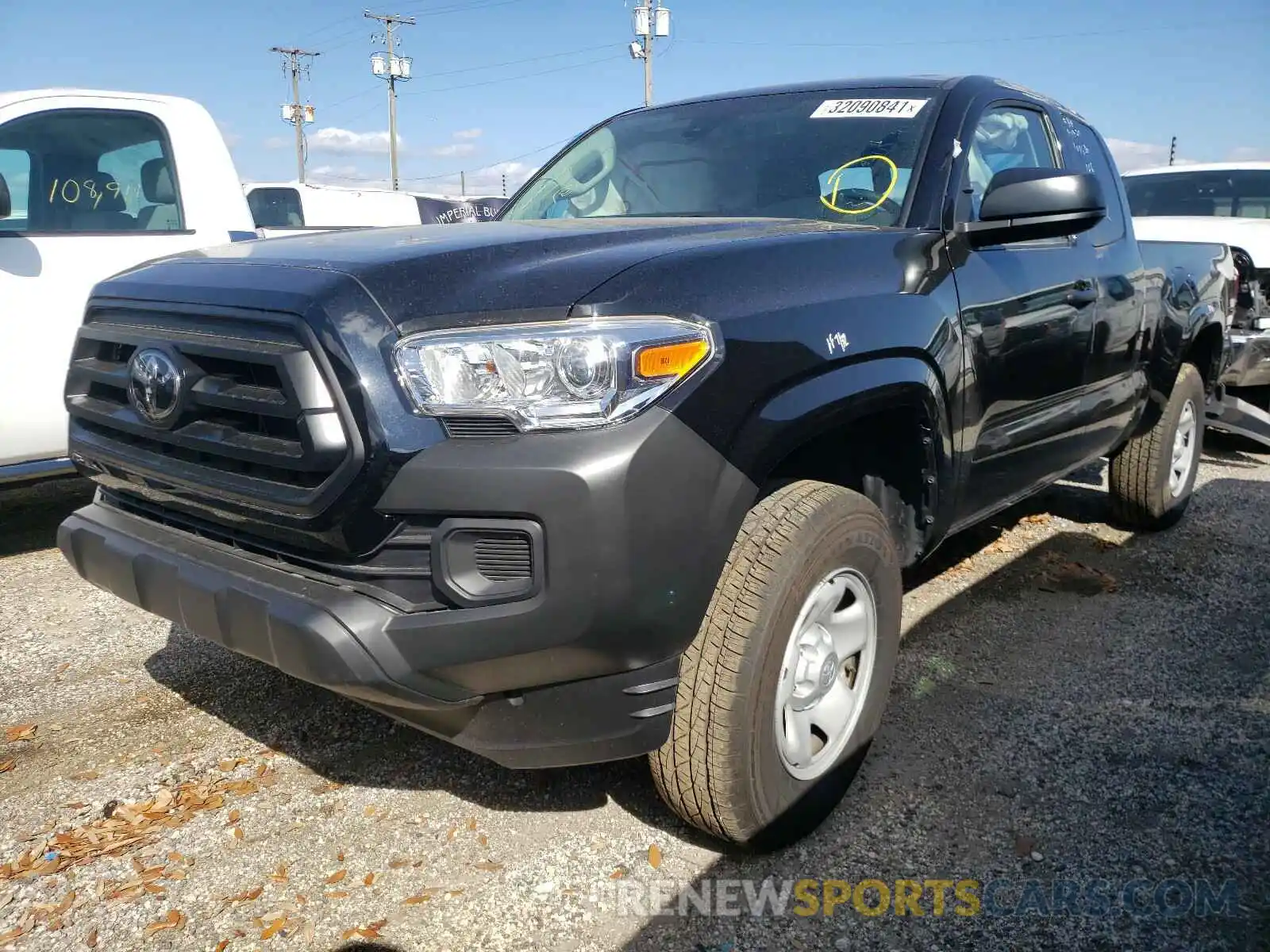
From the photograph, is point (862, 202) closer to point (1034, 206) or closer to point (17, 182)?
point (1034, 206)

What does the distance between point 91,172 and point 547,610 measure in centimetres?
403

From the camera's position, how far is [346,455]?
1.82 m

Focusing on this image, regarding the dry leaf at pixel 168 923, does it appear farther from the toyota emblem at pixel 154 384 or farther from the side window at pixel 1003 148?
the side window at pixel 1003 148

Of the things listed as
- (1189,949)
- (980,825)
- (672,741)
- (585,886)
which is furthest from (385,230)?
(1189,949)

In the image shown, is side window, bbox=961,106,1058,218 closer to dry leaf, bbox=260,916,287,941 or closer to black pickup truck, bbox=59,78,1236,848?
black pickup truck, bbox=59,78,1236,848

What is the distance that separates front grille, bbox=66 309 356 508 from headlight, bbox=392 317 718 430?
20 cm

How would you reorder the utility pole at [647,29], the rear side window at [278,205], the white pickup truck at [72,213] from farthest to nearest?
the utility pole at [647,29], the rear side window at [278,205], the white pickup truck at [72,213]

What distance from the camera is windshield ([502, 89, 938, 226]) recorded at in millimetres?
2928

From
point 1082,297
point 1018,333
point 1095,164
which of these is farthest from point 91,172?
point 1095,164

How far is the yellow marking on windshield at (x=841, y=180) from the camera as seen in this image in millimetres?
2855

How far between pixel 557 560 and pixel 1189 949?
5.04ft

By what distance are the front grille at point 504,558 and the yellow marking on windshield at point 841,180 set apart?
5.27 feet

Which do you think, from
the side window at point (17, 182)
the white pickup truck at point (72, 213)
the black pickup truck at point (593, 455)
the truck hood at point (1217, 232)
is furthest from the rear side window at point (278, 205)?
the black pickup truck at point (593, 455)

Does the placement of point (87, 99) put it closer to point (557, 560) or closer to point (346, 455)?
point (346, 455)
